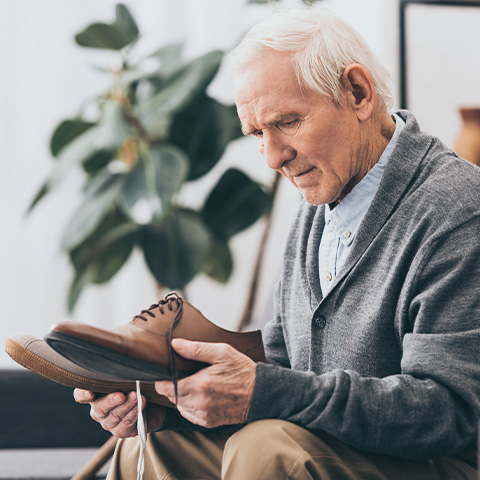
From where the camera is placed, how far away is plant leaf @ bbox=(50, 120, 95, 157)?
8.18 feet

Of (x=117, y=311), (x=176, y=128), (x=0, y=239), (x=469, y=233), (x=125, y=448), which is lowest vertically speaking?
(x=117, y=311)

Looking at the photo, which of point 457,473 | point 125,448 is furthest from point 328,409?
point 125,448

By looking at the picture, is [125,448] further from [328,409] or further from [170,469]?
[328,409]

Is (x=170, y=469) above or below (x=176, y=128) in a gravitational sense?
below

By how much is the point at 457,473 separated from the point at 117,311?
2122 millimetres

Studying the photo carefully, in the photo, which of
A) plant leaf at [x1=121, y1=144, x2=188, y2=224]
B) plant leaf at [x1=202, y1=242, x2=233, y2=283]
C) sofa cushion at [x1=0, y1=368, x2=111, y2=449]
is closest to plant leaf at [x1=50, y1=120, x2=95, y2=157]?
plant leaf at [x1=121, y1=144, x2=188, y2=224]

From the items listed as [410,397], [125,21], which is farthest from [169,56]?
[410,397]

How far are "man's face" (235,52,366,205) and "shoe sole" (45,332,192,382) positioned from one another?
0.43m

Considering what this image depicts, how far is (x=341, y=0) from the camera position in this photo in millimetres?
2961

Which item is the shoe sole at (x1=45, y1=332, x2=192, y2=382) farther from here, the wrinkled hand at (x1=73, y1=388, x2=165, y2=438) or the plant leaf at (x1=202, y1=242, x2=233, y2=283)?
the plant leaf at (x1=202, y1=242, x2=233, y2=283)

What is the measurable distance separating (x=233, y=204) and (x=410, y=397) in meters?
1.66

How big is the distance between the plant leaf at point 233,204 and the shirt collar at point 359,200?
4.16 feet

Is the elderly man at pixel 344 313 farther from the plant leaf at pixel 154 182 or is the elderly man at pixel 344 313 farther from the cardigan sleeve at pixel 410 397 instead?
the plant leaf at pixel 154 182

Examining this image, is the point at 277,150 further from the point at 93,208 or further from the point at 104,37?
the point at 104,37
